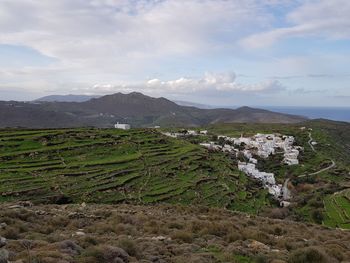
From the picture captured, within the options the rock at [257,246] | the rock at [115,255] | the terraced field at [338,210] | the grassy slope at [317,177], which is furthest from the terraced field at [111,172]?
the rock at [115,255]

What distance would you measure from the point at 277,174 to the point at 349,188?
2194 cm

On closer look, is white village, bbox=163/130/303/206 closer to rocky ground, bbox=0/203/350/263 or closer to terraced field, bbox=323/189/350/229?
terraced field, bbox=323/189/350/229

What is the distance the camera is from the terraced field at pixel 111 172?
1422 inches

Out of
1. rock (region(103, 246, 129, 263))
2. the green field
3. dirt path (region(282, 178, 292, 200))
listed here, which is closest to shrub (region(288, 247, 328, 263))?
rock (region(103, 246, 129, 263))

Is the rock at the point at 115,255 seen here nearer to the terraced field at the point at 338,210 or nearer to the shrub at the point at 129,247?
the shrub at the point at 129,247

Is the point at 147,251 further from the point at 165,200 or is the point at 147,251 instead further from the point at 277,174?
the point at 277,174

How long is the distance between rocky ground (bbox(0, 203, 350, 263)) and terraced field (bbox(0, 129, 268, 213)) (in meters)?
15.5

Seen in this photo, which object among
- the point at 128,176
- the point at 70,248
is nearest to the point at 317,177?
the point at 128,176

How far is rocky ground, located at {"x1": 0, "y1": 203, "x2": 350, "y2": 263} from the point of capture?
11.6 metres

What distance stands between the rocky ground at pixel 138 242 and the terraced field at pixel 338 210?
80.1 feet

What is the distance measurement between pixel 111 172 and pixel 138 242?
94.8 ft

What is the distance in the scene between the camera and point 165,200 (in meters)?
38.9

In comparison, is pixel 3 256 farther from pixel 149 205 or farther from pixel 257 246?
pixel 149 205

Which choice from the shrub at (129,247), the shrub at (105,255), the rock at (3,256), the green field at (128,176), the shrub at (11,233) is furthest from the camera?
the green field at (128,176)
